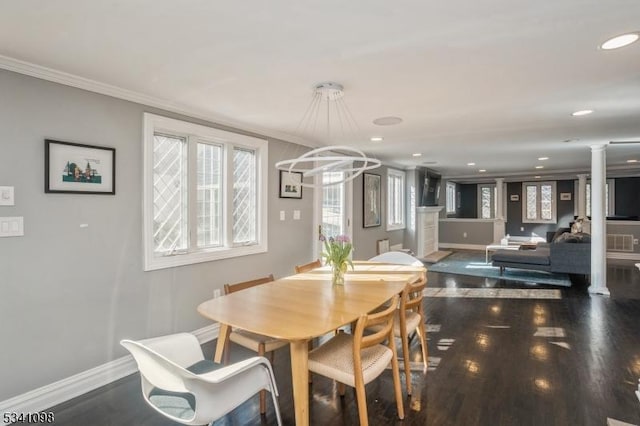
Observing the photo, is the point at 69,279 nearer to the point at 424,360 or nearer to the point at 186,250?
the point at 186,250

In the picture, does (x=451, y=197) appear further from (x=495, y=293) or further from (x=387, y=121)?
(x=387, y=121)

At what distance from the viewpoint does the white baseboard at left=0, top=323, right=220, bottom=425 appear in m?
2.10

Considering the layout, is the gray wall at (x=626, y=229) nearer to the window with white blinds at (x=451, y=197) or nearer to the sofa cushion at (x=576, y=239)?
the sofa cushion at (x=576, y=239)

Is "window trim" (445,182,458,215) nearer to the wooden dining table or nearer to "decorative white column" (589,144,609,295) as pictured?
"decorative white column" (589,144,609,295)

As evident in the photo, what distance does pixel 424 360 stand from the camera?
2.71m

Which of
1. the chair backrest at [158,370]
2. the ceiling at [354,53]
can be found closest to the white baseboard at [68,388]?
the chair backrest at [158,370]

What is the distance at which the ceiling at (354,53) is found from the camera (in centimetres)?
154

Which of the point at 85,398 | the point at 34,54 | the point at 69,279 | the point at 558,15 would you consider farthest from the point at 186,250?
the point at 558,15

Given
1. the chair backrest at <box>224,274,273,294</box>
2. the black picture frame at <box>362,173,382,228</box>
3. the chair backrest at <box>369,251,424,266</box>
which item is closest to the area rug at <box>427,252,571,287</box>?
the black picture frame at <box>362,173,382,228</box>

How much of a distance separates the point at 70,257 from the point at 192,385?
1598 mm

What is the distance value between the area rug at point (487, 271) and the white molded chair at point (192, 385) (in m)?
5.64

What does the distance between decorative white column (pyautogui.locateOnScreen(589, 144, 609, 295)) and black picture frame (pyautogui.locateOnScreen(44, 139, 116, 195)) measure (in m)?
5.92

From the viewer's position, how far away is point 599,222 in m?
4.91

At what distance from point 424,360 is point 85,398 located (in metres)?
2.42
